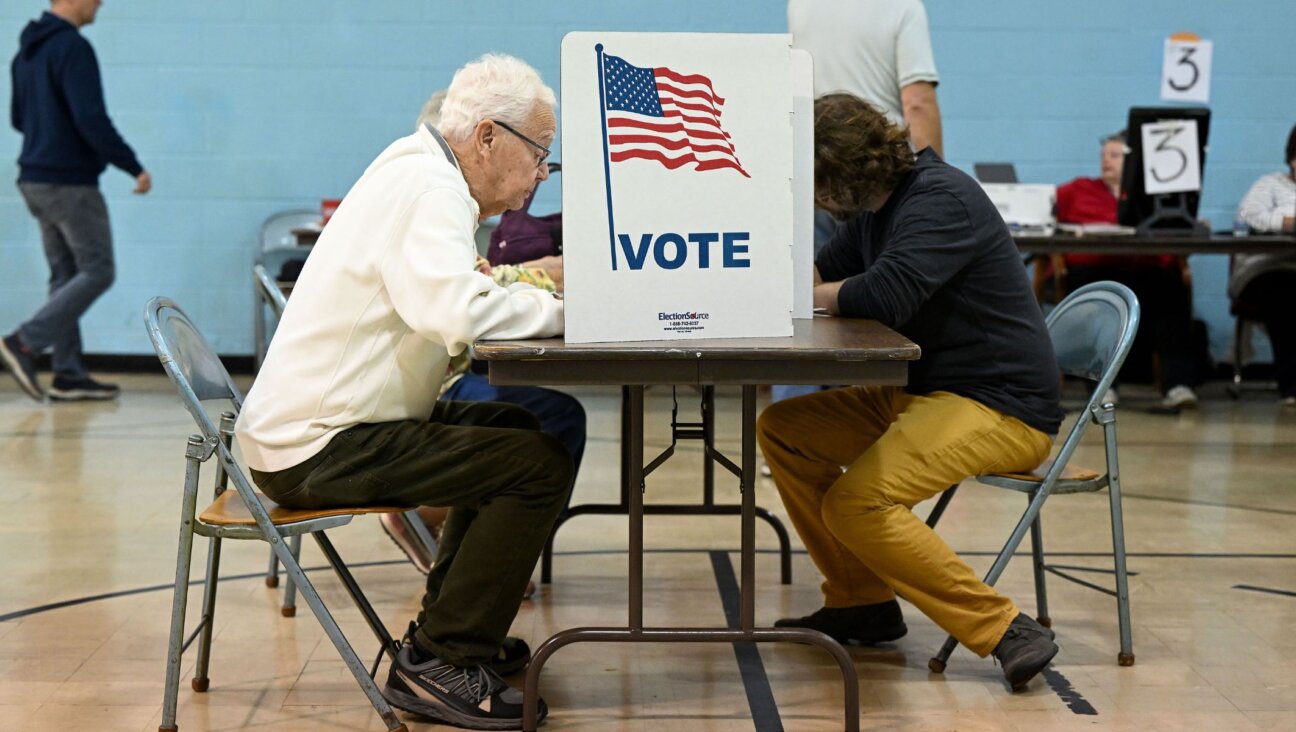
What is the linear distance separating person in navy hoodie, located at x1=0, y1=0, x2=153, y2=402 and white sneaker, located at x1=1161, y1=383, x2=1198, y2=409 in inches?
170

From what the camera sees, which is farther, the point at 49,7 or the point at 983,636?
the point at 49,7

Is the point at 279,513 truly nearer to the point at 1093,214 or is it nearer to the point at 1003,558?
the point at 1003,558

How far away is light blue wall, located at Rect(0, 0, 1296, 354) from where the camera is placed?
6266 millimetres

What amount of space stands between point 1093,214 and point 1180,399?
878mm

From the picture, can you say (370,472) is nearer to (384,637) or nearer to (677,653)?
(384,637)

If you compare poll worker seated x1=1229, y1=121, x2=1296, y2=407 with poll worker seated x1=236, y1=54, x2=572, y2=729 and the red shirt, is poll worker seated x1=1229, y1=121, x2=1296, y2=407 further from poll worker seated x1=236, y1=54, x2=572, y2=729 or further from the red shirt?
poll worker seated x1=236, y1=54, x2=572, y2=729

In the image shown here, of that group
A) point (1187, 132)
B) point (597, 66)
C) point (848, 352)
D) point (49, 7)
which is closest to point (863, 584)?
point (848, 352)

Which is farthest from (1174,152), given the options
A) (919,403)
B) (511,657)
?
(511,657)

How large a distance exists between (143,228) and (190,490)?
183 inches

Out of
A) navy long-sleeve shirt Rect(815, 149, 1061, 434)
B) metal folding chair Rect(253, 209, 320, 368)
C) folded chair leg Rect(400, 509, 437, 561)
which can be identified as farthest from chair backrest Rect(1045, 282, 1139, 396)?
A: metal folding chair Rect(253, 209, 320, 368)

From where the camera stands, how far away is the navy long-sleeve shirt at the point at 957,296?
2379mm

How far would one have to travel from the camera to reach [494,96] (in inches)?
85.8

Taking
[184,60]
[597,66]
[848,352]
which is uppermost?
[184,60]

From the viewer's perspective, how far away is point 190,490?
212 centimetres
